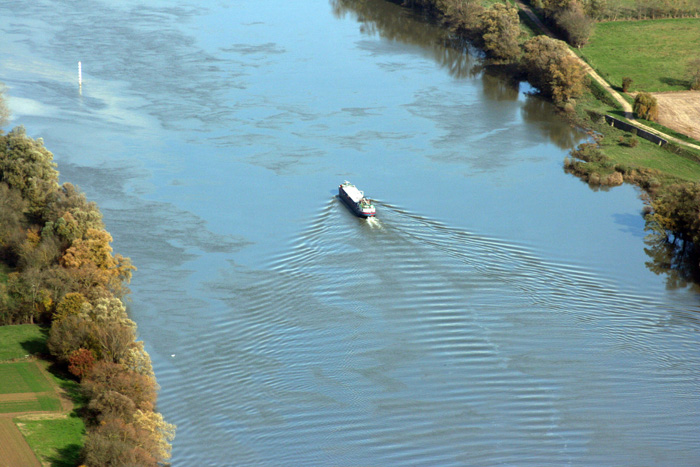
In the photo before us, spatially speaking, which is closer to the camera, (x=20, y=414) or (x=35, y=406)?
(x=20, y=414)

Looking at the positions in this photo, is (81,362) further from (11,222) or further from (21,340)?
(11,222)

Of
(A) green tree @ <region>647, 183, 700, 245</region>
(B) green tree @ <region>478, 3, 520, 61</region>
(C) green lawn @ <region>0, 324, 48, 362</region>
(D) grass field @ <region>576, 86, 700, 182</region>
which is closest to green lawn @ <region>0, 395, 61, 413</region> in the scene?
(C) green lawn @ <region>0, 324, 48, 362</region>

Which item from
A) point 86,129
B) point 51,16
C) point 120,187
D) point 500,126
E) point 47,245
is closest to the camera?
point 47,245

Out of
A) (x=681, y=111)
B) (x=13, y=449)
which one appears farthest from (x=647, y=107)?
(x=13, y=449)

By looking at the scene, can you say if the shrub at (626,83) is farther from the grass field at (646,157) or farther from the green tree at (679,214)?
the green tree at (679,214)

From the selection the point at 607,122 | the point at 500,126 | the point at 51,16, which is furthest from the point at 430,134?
the point at 51,16

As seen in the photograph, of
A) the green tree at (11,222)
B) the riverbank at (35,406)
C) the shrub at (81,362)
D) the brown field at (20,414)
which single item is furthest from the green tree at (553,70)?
the brown field at (20,414)

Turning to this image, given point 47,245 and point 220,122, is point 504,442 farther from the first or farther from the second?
point 220,122
